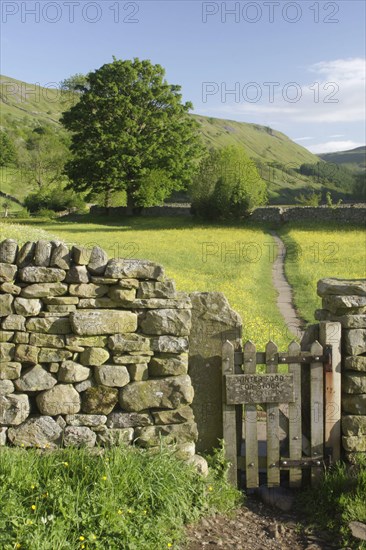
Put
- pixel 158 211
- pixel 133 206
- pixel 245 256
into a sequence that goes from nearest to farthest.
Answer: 1. pixel 245 256
2. pixel 133 206
3. pixel 158 211

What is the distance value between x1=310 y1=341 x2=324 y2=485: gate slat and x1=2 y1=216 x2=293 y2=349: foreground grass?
17.0 feet

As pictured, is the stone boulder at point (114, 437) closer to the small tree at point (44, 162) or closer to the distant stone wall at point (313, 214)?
the distant stone wall at point (313, 214)

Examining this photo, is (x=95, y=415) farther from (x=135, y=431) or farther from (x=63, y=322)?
(x=63, y=322)

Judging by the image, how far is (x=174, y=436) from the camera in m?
6.46

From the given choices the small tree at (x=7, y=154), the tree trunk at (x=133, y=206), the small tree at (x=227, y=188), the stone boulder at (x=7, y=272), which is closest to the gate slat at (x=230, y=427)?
the stone boulder at (x=7, y=272)

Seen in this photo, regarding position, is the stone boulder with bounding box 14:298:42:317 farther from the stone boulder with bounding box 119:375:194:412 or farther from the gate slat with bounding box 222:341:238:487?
the gate slat with bounding box 222:341:238:487

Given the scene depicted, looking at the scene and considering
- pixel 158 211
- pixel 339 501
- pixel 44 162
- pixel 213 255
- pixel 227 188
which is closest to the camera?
pixel 339 501

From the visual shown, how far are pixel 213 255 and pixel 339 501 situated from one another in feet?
81.9

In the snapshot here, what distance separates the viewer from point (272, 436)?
6508 millimetres

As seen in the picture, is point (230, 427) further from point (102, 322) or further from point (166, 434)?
point (102, 322)

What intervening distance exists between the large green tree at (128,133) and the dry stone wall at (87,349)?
148 ft

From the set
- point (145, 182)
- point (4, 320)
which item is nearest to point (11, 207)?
point (145, 182)

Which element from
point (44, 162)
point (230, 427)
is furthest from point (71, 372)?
point (44, 162)

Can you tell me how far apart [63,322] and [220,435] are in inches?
96.1
